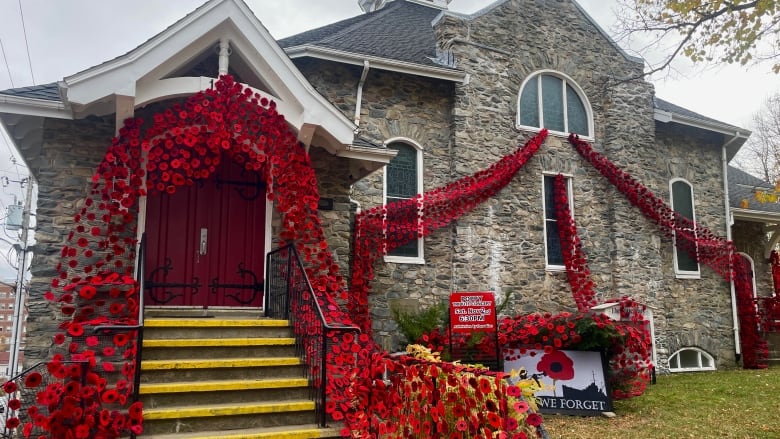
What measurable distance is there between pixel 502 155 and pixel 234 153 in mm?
6088

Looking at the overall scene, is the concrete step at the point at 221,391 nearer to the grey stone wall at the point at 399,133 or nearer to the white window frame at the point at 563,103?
the grey stone wall at the point at 399,133

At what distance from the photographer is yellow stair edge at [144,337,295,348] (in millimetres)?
5719

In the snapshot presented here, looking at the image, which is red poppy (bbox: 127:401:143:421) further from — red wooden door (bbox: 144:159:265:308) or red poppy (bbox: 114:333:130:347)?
red wooden door (bbox: 144:159:265:308)

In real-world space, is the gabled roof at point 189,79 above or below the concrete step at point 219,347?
above

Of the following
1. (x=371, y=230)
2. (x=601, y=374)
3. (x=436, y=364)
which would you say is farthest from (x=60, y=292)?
(x=601, y=374)

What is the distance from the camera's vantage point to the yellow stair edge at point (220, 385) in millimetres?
5195

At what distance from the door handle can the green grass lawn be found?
470 centimetres

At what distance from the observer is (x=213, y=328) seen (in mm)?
6180

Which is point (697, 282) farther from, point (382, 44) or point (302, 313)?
point (302, 313)

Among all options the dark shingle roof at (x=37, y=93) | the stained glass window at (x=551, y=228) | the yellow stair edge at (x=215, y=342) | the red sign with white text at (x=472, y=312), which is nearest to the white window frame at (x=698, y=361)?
the stained glass window at (x=551, y=228)

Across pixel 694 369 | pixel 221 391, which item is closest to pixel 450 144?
pixel 221 391

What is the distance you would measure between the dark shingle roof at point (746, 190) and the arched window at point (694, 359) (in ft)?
13.5

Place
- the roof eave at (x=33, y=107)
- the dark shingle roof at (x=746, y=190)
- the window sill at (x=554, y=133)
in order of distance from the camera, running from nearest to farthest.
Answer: the roof eave at (x=33, y=107) < the window sill at (x=554, y=133) < the dark shingle roof at (x=746, y=190)

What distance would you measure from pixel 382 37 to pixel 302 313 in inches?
304
